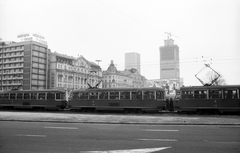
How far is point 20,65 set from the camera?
83.1 meters

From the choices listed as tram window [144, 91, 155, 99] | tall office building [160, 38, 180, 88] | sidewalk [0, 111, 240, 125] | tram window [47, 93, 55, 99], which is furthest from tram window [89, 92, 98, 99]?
tall office building [160, 38, 180, 88]

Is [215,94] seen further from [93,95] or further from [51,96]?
[51,96]

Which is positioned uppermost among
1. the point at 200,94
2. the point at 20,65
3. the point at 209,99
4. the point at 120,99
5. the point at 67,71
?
the point at 20,65

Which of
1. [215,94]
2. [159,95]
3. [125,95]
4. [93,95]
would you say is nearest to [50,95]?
[93,95]

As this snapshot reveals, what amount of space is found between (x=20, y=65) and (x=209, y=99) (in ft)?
244

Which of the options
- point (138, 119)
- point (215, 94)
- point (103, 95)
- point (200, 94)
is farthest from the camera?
point (103, 95)

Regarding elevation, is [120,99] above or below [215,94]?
below

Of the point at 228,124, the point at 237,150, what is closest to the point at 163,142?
the point at 237,150

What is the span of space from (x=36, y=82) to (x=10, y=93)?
174 ft

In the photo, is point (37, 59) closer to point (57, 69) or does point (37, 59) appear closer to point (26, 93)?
point (57, 69)

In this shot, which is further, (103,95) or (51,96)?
(51,96)

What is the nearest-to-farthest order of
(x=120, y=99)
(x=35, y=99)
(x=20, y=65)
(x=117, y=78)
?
(x=120, y=99)
(x=35, y=99)
(x=20, y=65)
(x=117, y=78)

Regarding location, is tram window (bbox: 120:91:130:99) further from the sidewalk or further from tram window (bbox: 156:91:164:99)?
the sidewalk

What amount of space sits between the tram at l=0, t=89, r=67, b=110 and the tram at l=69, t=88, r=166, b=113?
1.87 metres
